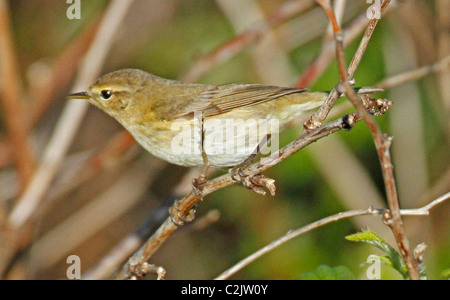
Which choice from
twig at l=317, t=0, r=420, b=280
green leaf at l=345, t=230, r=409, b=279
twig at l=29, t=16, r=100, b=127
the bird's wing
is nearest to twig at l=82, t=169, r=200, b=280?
the bird's wing

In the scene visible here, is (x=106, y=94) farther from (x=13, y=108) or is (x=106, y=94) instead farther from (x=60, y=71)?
(x=60, y=71)

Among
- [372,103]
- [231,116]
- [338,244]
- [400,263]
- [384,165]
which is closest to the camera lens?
[384,165]

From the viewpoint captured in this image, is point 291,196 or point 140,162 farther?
point 140,162

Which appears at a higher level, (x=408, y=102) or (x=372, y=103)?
(x=408, y=102)

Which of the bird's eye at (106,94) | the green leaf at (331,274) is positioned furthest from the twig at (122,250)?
the green leaf at (331,274)

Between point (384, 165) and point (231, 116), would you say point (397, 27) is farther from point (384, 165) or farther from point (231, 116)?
point (384, 165)

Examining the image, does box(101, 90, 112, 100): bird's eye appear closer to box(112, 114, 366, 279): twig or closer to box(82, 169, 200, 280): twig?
box(82, 169, 200, 280): twig

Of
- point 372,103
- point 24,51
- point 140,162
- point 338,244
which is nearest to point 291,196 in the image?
point 338,244

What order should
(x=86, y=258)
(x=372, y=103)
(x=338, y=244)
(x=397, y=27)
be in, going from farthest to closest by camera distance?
(x=86, y=258)
(x=397, y=27)
(x=338, y=244)
(x=372, y=103)
